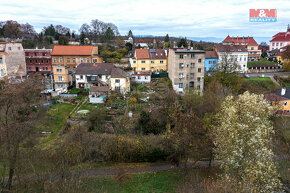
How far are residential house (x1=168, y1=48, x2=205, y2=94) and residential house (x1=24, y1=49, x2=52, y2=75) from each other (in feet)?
101

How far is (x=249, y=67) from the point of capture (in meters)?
60.2

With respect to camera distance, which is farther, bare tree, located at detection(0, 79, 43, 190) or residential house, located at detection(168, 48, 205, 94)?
residential house, located at detection(168, 48, 205, 94)

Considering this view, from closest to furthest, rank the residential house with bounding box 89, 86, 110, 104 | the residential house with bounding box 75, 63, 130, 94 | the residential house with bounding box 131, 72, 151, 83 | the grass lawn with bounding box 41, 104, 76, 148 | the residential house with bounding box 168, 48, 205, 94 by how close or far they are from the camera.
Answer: the grass lawn with bounding box 41, 104, 76, 148 < the residential house with bounding box 89, 86, 110, 104 < the residential house with bounding box 75, 63, 130, 94 < the residential house with bounding box 168, 48, 205, 94 < the residential house with bounding box 131, 72, 151, 83

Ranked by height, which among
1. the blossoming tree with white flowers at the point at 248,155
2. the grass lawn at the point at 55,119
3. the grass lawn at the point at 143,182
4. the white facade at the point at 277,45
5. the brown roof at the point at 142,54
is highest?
the white facade at the point at 277,45

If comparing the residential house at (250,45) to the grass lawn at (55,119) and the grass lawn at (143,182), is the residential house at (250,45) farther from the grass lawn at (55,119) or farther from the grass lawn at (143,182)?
the grass lawn at (143,182)

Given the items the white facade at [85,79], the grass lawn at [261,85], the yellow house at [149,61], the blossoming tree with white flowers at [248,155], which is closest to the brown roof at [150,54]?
the yellow house at [149,61]

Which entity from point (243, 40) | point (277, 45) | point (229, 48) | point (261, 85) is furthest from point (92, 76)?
point (277, 45)

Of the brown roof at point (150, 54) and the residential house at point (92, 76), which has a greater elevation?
the brown roof at point (150, 54)

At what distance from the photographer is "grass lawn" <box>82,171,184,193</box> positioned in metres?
19.7

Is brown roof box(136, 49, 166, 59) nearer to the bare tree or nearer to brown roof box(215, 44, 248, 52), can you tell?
brown roof box(215, 44, 248, 52)

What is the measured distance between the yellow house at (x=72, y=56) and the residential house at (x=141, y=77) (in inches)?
480

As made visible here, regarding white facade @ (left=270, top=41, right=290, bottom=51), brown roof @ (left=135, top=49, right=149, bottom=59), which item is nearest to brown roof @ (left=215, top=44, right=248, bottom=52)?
brown roof @ (left=135, top=49, right=149, bottom=59)

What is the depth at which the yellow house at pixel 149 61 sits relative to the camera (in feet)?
162

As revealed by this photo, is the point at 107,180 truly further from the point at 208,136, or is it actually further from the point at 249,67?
the point at 249,67
